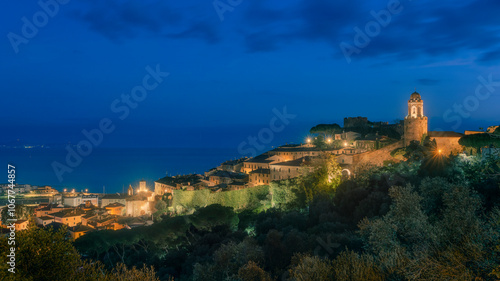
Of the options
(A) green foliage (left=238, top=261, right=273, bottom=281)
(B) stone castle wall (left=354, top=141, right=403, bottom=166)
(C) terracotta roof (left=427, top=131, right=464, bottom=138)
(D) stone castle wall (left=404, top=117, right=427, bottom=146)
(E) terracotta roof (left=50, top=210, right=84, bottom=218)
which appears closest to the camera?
(A) green foliage (left=238, top=261, right=273, bottom=281)

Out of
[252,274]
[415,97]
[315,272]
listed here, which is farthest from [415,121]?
[315,272]

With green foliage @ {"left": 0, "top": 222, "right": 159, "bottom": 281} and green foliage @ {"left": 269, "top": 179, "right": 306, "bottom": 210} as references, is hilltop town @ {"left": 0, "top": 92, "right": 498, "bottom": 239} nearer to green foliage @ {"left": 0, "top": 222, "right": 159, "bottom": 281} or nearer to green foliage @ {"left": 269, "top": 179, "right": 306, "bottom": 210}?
green foliage @ {"left": 269, "top": 179, "right": 306, "bottom": 210}

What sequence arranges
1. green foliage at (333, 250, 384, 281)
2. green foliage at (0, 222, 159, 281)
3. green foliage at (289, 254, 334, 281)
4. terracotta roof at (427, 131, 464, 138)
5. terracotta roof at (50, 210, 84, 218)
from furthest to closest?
terracotta roof at (50, 210, 84, 218) < terracotta roof at (427, 131, 464, 138) < green foliage at (289, 254, 334, 281) < green foliage at (333, 250, 384, 281) < green foliage at (0, 222, 159, 281)

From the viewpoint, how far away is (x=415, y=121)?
2445cm

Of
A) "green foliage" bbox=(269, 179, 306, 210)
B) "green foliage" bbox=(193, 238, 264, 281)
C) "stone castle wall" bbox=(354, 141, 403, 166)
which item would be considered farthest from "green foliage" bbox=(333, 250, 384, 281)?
"stone castle wall" bbox=(354, 141, 403, 166)

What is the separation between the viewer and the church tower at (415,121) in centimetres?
2444

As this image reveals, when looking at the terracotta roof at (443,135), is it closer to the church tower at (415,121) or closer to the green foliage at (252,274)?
the church tower at (415,121)

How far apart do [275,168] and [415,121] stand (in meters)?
13.0

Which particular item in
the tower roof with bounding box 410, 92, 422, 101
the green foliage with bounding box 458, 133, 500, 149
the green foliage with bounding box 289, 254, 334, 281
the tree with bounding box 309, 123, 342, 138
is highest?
the tree with bounding box 309, 123, 342, 138

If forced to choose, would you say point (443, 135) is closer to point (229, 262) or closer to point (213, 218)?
point (213, 218)

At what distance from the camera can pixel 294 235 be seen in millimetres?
14125

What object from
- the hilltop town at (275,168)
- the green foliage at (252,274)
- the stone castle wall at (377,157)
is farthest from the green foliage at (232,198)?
the green foliage at (252,274)

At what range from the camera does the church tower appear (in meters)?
24.4

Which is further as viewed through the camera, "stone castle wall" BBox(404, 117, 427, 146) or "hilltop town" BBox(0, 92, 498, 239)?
"hilltop town" BBox(0, 92, 498, 239)
